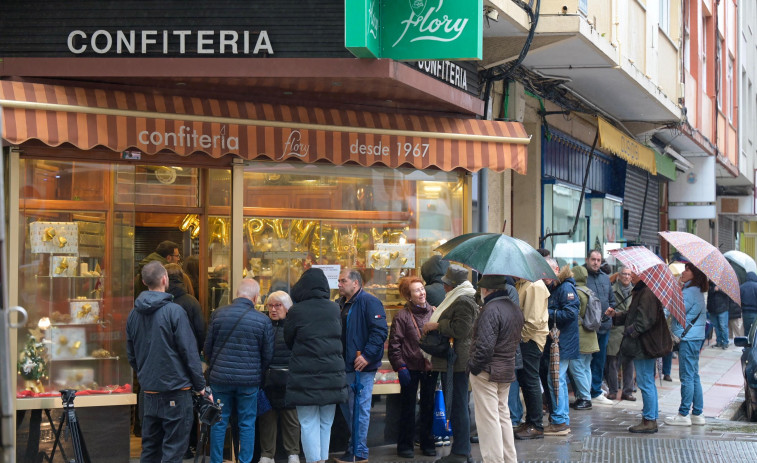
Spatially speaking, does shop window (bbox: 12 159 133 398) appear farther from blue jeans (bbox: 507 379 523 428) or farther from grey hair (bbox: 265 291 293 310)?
blue jeans (bbox: 507 379 523 428)

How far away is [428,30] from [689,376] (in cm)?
523

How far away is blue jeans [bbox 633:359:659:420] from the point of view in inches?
398

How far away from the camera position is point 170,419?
7.05 meters

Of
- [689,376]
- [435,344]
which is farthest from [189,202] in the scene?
[689,376]

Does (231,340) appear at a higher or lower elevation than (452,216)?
lower

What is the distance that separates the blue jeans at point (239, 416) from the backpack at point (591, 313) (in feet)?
16.9

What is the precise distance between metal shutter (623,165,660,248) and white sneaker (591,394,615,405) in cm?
758

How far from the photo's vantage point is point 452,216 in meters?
10.7

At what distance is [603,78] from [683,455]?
19.4 feet

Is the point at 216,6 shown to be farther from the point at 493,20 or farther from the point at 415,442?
the point at 415,442

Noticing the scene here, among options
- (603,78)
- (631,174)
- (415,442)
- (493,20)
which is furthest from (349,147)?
(631,174)

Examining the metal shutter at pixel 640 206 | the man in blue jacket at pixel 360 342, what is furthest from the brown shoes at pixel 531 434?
the metal shutter at pixel 640 206

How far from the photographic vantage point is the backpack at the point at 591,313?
11.7m

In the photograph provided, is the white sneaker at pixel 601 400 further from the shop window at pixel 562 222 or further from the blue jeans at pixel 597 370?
the shop window at pixel 562 222
